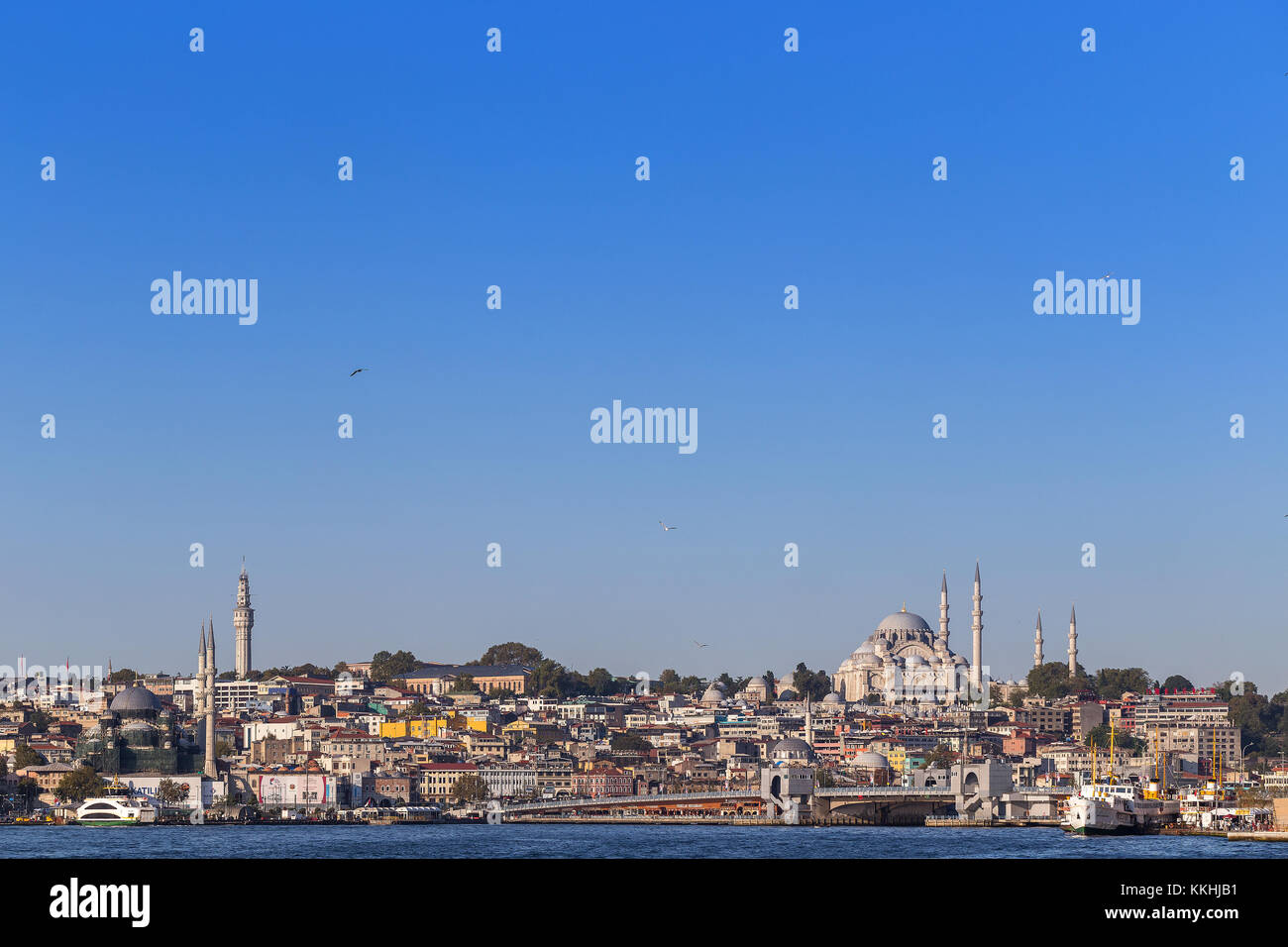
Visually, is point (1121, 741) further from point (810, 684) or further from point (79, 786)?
point (79, 786)

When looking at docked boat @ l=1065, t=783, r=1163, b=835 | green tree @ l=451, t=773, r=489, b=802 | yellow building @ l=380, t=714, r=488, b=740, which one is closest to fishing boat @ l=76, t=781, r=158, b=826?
green tree @ l=451, t=773, r=489, b=802

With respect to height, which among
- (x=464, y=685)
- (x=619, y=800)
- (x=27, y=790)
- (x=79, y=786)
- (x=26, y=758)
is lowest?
(x=619, y=800)

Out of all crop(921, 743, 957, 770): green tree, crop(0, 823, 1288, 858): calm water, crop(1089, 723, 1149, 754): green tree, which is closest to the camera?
crop(0, 823, 1288, 858): calm water

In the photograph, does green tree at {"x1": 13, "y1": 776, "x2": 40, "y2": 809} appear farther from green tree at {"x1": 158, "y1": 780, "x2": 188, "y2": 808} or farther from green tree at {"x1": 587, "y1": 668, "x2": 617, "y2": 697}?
green tree at {"x1": 587, "y1": 668, "x2": 617, "y2": 697}

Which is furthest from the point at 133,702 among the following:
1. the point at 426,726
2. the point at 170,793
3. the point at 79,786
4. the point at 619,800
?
the point at 619,800

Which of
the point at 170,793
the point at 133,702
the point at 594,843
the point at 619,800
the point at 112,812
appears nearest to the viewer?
the point at 594,843
